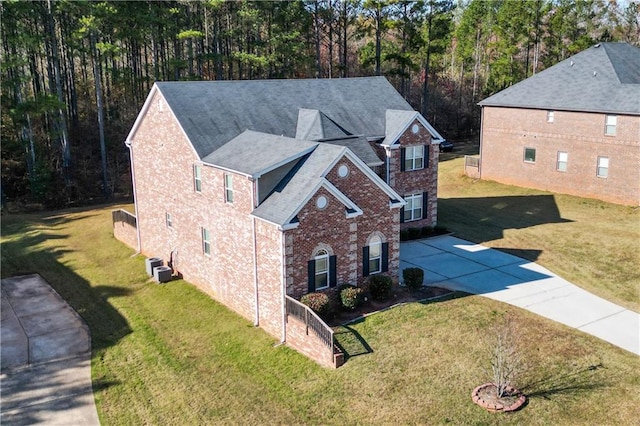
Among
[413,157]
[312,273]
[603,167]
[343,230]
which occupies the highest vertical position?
[413,157]

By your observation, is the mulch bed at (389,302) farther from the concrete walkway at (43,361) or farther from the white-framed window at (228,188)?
the concrete walkway at (43,361)

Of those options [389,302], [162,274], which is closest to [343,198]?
[389,302]

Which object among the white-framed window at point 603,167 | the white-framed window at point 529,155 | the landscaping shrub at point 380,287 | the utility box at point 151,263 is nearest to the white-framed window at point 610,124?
the white-framed window at point 603,167

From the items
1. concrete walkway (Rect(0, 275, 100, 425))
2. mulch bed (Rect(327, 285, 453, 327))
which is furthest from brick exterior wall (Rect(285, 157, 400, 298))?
concrete walkway (Rect(0, 275, 100, 425))

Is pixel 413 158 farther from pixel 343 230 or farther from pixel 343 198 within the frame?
pixel 343 198

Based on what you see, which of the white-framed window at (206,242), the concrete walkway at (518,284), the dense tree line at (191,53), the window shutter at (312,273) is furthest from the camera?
the dense tree line at (191,53)

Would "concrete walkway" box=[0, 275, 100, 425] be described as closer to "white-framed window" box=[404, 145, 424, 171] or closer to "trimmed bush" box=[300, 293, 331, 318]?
"trimmed bush" box=[300, 293, 331, 318]

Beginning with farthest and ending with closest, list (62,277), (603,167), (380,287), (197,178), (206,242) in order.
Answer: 1. (603,167)
2. (62,277)
3. (197,178)
4. (206,242)
5. (380,287)

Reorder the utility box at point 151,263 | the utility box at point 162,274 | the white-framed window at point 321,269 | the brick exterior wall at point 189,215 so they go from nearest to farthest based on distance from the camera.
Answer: the white-framed window at point 321,269, the brick exterior wall at point 189,215, the utility box at point 162,274, the utility box at point 151,263
